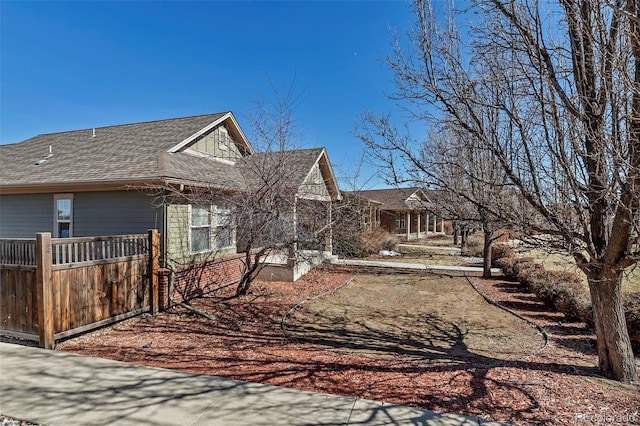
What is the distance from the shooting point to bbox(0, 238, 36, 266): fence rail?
5.94m

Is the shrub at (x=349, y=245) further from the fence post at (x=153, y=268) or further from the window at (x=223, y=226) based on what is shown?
the fence post at (x=153, y=268)

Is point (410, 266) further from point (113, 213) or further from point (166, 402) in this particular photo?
point (166, 402)

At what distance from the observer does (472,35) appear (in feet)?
17.7

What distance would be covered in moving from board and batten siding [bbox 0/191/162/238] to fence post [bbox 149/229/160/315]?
77cm

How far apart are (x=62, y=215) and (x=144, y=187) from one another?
3459 mm

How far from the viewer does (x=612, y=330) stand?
Result: 15.6 feet

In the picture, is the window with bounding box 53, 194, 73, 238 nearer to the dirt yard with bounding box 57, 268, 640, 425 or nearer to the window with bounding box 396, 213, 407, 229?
the dirt yard with bounding box 57, 268, 640, 425

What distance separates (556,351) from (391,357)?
10.2 ft

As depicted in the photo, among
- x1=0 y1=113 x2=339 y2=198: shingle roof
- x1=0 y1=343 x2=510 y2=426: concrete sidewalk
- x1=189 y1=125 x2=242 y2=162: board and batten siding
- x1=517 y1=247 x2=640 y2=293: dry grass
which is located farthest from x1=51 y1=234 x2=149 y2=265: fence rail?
x1=517 y1=247 x2=640 y2=293: dry grass

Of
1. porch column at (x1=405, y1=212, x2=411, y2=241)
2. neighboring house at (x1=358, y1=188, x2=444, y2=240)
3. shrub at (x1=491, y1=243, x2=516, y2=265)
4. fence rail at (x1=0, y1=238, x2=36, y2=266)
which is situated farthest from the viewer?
porch column at (x1=405, y1=212, x2=411, y2=241)

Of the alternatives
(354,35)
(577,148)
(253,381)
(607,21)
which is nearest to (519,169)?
(577,148)

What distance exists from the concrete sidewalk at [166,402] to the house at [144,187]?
4006 mm

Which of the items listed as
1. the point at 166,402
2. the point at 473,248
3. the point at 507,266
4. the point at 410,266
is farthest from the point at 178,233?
the point at 473,248

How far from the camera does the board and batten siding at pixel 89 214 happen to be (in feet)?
28.9
